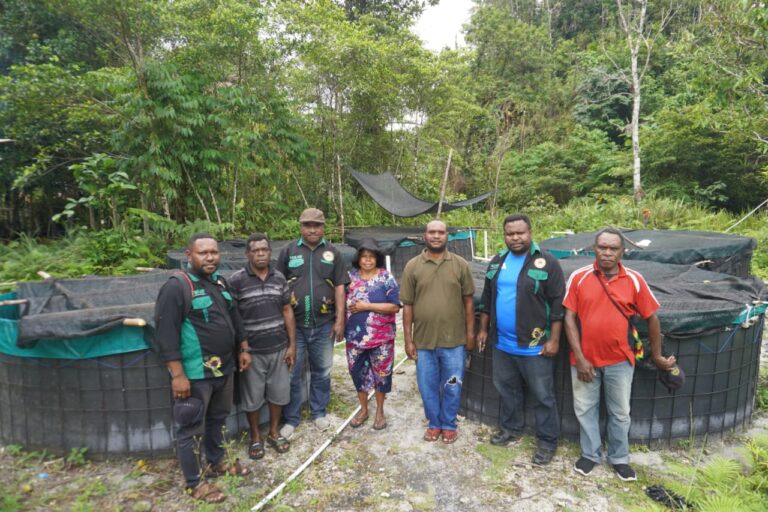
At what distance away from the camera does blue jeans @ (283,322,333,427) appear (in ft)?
10.2

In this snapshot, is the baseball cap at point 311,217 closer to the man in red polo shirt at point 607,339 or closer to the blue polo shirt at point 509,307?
the blue polo shirt at point 509,307

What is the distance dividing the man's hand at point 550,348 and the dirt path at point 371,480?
679 mm

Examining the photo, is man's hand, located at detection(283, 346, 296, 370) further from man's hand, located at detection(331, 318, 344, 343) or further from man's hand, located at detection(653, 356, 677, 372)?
man's hand, located at detection(653, 356, 677, 372)

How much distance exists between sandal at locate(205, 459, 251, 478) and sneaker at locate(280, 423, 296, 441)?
1.38ft

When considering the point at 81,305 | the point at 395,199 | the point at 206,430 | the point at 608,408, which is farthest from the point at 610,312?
the point at 395,199

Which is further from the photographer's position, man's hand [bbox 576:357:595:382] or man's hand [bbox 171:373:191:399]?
man's hand [bbox 576:357:595:382]

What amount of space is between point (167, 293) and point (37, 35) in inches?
354

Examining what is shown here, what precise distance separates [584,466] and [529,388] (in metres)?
0.50

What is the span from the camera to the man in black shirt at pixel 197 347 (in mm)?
2244

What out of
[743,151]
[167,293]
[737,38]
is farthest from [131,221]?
[743,151]

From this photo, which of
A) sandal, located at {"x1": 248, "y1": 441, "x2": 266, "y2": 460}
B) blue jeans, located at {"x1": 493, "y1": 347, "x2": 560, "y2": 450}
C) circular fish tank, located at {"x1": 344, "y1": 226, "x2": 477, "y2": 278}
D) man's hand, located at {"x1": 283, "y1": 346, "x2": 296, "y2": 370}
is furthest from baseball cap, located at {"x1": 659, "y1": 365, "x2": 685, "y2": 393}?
circular fish tank, located at {"x1": 344, "y1": 226, "x2": 477, "y2": 278}

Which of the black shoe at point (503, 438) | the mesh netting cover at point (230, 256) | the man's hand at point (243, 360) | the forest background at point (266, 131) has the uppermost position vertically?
the forest background at point (266, 131)

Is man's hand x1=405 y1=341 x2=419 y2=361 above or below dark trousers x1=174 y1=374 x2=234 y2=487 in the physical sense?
above

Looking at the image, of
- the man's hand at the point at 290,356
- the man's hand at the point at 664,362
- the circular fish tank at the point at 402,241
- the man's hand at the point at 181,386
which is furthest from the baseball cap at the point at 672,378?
the circular fish tank at the point at 402,241
